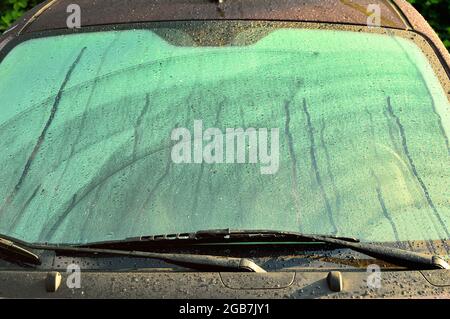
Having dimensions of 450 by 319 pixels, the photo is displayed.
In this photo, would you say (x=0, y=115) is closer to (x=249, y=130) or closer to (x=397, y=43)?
(x=249, y=130)

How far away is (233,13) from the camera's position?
11.8 feet

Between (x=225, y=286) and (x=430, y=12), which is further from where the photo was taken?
(x=430, y=12)

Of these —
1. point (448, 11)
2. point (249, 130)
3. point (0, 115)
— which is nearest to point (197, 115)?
point (249, 130)

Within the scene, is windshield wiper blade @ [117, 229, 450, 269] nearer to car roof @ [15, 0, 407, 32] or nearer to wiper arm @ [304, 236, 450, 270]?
wiper arm @ [304, 236, 450, 270]

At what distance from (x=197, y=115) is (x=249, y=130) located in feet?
0.58

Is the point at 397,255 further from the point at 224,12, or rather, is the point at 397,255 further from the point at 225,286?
the point at 224,12

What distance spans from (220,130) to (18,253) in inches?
30.2

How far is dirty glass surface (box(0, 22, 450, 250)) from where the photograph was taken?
282 centimetres

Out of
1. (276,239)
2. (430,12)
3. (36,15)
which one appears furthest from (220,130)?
(430,12)

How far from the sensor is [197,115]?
313cm

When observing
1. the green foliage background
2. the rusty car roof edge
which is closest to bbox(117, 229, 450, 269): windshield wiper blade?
the rusty car roof edge

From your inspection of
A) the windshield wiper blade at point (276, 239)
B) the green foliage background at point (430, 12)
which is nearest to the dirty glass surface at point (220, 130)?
the windshield wiper blade at point (276, 239)

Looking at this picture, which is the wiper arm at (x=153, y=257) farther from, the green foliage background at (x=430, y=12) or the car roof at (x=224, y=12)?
the green foliage background at (x=430, y=12)

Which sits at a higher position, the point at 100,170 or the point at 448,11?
the point at 100,170
